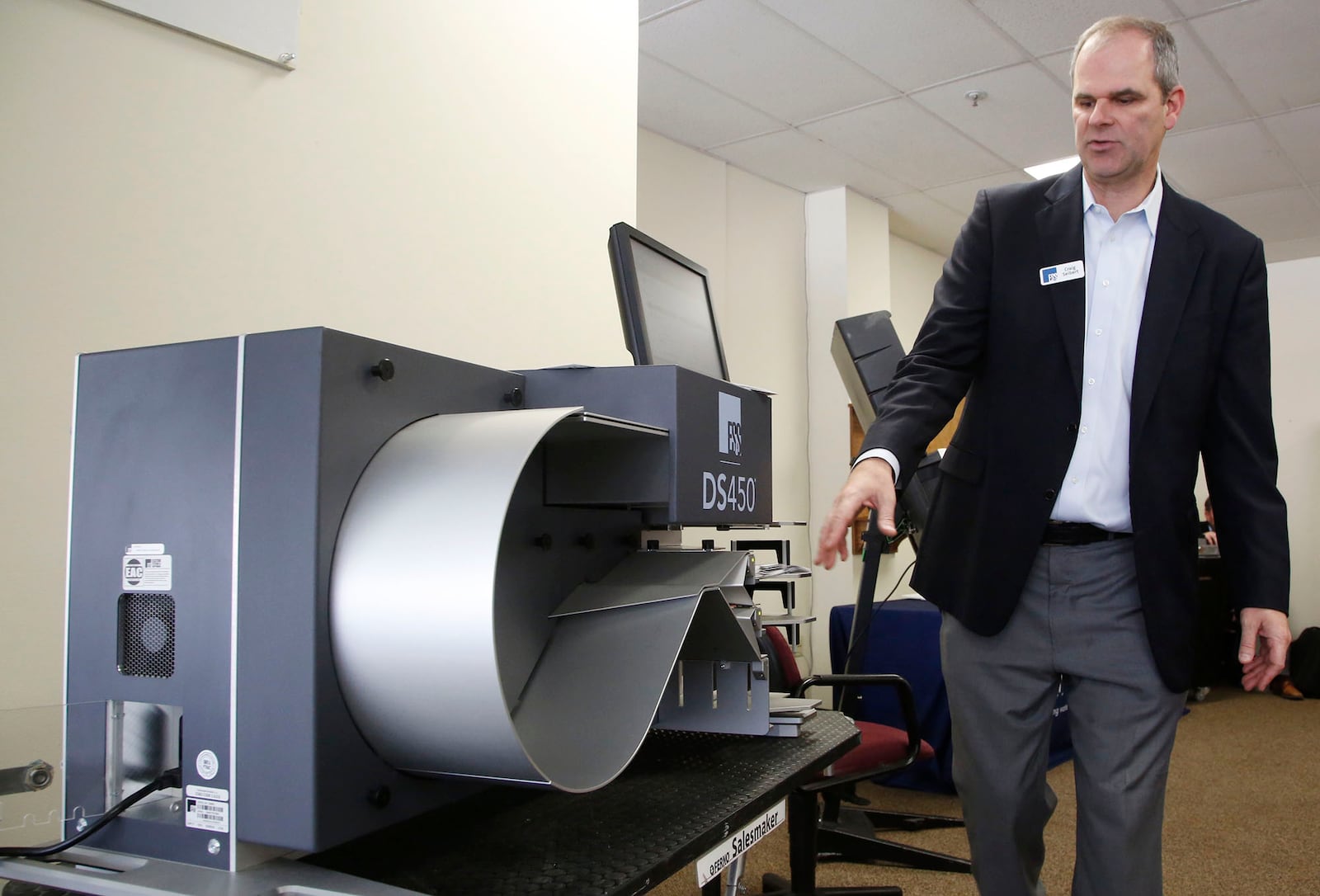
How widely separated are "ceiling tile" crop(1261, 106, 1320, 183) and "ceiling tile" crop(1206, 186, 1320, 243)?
36 centimetres

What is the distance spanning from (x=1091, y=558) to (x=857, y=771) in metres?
1.09

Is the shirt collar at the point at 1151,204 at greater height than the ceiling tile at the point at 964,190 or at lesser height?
lesser

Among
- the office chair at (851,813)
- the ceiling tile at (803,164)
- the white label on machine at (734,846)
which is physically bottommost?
the office chair at (851,813)

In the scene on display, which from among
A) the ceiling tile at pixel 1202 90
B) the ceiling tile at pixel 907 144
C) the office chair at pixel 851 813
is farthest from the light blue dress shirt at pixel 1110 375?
the ceiling tile at pixel 907 144

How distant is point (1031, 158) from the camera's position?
14.8 ft

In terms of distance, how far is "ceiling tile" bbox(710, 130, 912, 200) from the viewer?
4.32 m

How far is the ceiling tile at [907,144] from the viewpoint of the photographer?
13.2 ft

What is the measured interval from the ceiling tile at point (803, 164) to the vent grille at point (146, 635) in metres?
3.81

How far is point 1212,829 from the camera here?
299 cm

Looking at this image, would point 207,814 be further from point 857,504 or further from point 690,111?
point 690,111

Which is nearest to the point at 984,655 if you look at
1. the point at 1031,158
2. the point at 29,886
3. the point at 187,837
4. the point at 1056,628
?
the point at 1056,628

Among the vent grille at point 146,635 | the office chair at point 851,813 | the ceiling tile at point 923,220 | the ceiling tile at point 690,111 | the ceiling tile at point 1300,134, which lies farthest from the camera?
the ceiling tile at point 923,220

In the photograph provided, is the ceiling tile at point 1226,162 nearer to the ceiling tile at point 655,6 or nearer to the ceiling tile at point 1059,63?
the ceiling tile at point 1059,63

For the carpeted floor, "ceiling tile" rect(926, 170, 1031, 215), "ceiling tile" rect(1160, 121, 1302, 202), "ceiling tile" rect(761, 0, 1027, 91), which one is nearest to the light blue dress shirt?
the carpeted floor
